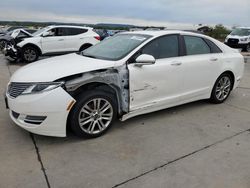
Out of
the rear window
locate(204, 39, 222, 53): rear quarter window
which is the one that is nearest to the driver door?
locate(204, 39, 222, 53): rear quarter window

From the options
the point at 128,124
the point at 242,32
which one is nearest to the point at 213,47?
the point at 128,124

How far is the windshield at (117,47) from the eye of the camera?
3834 millimetres

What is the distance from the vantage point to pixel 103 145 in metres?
3.36

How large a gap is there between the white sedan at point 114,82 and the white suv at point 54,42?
22.6 feet

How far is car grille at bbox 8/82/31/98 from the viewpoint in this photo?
3.19m

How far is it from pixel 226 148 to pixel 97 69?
6.81 feet

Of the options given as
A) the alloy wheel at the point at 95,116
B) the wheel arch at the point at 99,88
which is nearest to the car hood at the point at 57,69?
the wheel arch at the point at 99,88

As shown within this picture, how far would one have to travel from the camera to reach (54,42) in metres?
10.8

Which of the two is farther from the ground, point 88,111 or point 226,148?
point 88,111

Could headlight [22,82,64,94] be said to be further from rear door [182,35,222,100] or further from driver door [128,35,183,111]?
rear door [182,35,222,100]

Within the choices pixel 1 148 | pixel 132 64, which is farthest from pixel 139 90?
pixel 1 148

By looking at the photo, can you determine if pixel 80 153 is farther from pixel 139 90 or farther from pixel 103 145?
pixel 139 90

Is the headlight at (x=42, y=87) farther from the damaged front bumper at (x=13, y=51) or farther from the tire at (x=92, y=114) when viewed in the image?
the damaged front bumper at (x=13, y=51)

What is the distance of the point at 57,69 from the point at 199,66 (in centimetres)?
255
